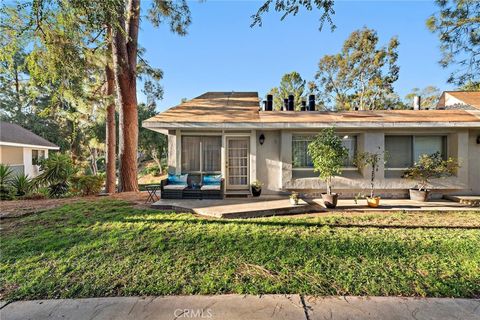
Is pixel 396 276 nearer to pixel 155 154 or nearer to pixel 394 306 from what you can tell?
pixel 394 306

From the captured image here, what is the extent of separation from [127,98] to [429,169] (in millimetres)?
12165

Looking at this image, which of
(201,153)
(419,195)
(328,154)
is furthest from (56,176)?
(419,195)

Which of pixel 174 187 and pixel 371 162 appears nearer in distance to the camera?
pixel 174 187

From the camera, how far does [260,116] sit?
29.0 feet

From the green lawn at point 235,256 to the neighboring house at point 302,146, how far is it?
111 inches

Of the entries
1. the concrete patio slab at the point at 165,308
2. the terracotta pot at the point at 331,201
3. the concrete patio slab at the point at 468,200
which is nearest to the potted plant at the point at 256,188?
the terracotta pot at the point at 331,201

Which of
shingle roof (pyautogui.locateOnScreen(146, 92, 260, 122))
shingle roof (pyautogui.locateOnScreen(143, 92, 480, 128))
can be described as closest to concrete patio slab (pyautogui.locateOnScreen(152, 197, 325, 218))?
shingle roof (pyautogui.locateOnScreen(143, 92, 480, 128))

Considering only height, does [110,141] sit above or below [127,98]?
below

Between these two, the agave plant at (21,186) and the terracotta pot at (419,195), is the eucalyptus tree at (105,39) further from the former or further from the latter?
the terracotta pot at (419,195)

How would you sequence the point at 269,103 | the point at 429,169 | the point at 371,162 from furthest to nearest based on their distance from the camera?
the point at 269,103, the point at 429,169, the point at 371,162

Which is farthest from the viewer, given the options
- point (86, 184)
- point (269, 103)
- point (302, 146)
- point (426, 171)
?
point (269, 103)

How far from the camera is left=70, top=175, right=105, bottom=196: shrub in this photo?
30.6 ft

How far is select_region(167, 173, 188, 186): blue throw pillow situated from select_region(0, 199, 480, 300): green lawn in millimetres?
2404

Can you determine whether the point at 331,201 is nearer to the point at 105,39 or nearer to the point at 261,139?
the point at 261,139
